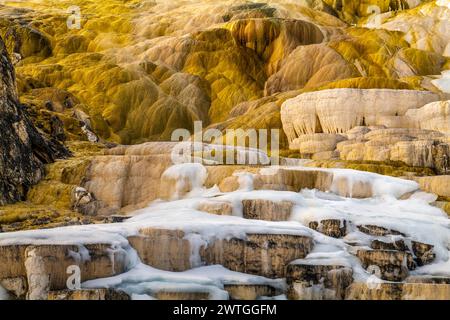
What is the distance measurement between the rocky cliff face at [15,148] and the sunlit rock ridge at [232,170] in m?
0.06

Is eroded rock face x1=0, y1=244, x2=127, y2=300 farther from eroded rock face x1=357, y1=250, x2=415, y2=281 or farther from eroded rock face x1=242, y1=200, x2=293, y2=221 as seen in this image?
eroded rock face x1=357, y1=250, x2=415, y2=281

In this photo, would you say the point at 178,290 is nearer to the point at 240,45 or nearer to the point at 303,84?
the point at 303,84

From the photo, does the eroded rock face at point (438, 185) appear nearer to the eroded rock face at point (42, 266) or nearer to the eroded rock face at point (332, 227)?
the eroded rock face at point (332, 227)

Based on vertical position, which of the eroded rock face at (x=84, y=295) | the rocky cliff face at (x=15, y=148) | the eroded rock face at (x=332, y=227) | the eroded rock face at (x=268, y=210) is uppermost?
the rocky cliff face at (x=15, y=148)

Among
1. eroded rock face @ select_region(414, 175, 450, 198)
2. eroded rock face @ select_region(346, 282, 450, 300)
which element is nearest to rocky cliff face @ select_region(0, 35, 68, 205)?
eroded rock face @ select_region(346, 282, 450, 300)

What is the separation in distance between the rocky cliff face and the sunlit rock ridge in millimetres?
64

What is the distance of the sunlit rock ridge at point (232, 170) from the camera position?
49.6 ft

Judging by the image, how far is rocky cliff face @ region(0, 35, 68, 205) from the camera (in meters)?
21.2

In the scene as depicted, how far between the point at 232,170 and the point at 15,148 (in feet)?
20.8

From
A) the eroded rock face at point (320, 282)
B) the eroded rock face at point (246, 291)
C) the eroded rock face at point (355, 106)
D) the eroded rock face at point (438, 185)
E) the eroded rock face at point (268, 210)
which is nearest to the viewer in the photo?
the eroded rock face at point (246, 291)

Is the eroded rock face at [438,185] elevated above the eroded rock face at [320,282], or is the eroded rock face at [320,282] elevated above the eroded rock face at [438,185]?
the eroded rock face at [438,185]

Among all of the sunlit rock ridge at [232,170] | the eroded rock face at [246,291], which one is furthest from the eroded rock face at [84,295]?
the eroded rock face at [246,291]
